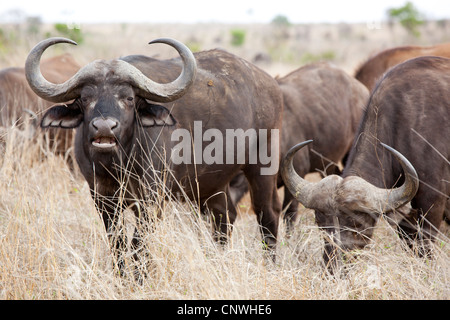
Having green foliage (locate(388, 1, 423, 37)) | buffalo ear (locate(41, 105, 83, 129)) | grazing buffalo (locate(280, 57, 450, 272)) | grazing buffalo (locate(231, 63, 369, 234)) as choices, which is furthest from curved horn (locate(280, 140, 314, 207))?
green foliage (locate(388, 1, 423, 37))

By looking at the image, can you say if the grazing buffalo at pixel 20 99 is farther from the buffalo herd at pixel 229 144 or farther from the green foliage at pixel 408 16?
the green foliage at pixel 408 16

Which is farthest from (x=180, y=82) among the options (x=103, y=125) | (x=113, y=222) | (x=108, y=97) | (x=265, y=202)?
(x=265, y=202)

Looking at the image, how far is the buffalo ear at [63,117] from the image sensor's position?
14.4 ft

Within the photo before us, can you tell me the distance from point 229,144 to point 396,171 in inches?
56.6

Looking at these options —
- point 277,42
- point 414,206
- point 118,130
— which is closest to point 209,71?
point 118,130

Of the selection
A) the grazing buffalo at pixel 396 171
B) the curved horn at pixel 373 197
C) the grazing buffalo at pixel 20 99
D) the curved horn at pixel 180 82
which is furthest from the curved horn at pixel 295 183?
the grazing buffalo at pixel 20 99

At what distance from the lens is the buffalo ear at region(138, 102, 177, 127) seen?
171 inches

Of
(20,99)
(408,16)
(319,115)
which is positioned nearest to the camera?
(319,115)

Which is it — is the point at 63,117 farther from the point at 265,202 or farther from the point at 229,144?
the point at 265,202

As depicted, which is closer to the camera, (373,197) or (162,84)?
(162,84)

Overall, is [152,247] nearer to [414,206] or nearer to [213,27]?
[414,206]

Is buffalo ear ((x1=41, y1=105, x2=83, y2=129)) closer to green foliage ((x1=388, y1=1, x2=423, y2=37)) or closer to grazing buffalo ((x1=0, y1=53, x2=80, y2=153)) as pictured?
grazing buffalo ((x1=0, y1=53, x2=80, y2=153))

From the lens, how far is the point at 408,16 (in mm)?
31531

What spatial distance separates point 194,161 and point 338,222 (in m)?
1.24
